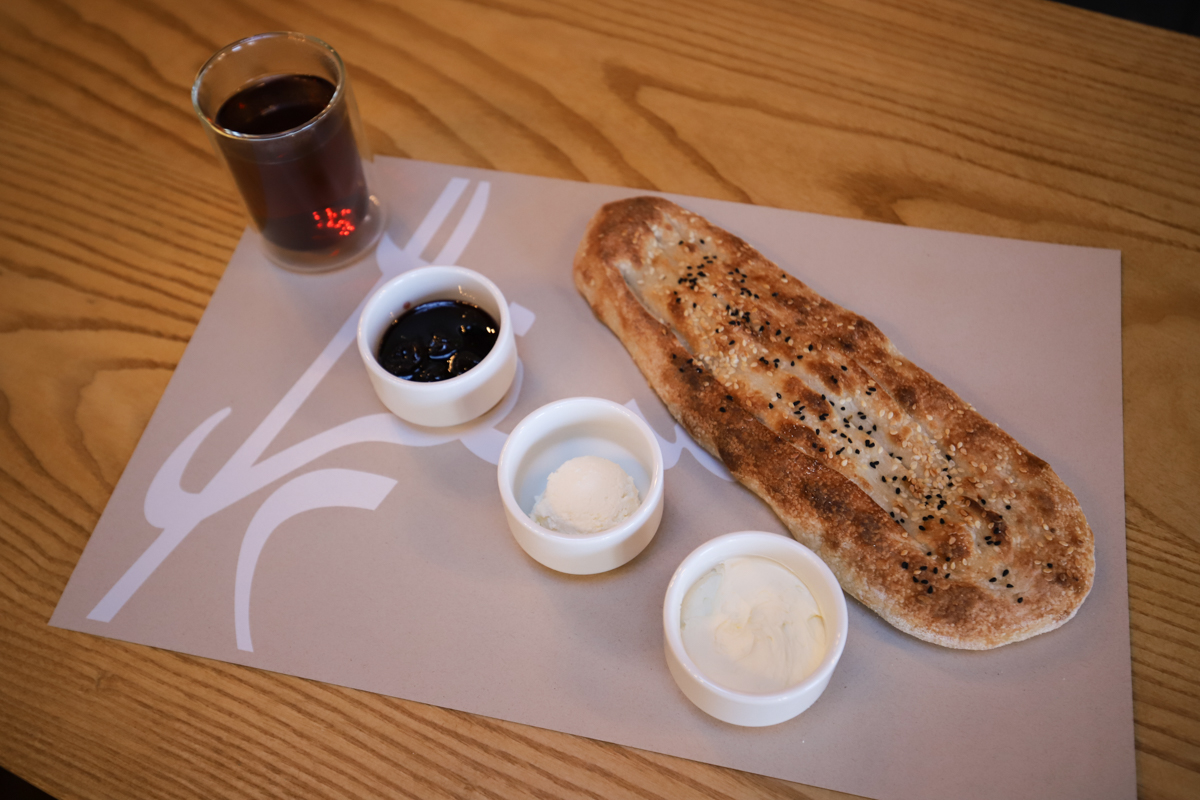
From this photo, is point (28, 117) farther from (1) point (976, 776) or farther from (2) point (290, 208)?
(1) point (976, 776)

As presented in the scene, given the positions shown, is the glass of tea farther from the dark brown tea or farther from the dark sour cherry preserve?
the dark sour cherry preserve

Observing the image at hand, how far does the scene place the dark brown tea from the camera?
1.84 meters

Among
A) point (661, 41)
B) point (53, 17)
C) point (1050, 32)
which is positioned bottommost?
point (53, 17)

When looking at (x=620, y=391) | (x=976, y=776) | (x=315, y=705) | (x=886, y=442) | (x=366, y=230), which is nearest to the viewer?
(x=976, y=776)

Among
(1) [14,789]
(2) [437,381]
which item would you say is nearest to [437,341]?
(2) [437,381]

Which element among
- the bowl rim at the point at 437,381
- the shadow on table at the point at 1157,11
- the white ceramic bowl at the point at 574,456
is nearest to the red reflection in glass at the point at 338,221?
the bowl rim at the point at 437,381

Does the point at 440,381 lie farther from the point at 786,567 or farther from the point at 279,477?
the point at 786,567

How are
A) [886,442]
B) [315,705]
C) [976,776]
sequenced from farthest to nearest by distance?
[886,442] < [315,705] < [976,776]

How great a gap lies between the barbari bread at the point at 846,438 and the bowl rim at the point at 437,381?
0.25 m

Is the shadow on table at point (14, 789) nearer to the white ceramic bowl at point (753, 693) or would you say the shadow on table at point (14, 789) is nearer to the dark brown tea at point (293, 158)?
the dark brown tea at point (293, 158)

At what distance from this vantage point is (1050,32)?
7.77ft

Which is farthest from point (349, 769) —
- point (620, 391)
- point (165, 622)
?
point (620, 391)

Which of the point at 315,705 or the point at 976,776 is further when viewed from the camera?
the point at 315,705

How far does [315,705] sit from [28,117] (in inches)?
69.8
